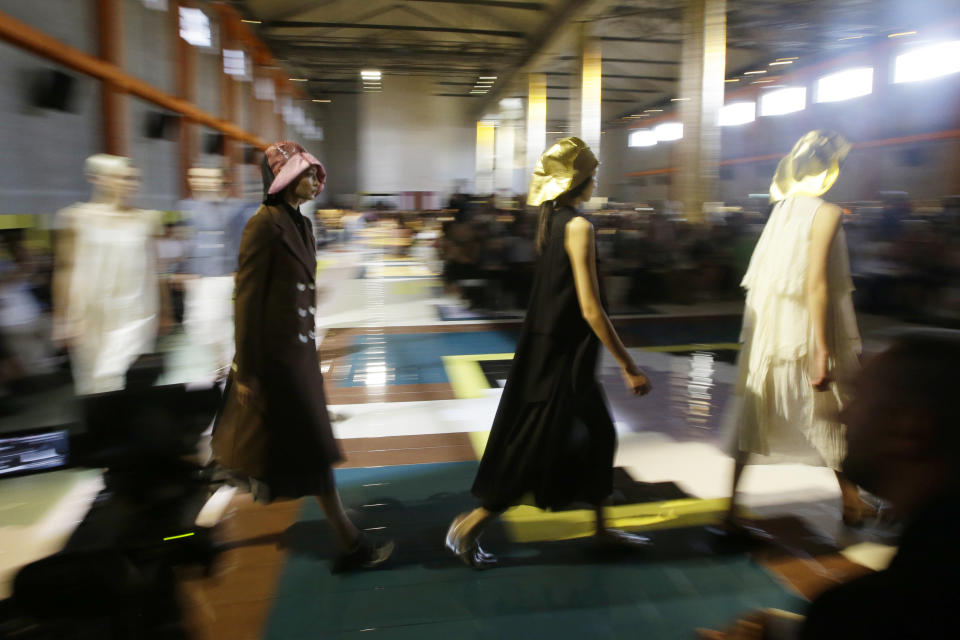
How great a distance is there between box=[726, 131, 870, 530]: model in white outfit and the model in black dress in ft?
2.14

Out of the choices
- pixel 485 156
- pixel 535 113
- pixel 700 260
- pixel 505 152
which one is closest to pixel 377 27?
pixel 535 113

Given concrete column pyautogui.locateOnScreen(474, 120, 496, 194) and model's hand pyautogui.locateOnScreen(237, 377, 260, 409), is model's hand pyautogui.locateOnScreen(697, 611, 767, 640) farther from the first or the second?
concrete column pyautogui.locateOnScreen(474, 120, 496, 194)

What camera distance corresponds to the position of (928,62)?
16969mm

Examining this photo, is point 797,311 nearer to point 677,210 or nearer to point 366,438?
point 366,438

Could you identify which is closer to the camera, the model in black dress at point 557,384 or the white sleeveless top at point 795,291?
the model in black dress at point 557,384

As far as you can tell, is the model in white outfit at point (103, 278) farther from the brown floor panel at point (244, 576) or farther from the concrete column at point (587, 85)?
the concrete column at point (587, 85)

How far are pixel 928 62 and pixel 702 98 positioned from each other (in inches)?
337

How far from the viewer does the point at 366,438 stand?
161 inches

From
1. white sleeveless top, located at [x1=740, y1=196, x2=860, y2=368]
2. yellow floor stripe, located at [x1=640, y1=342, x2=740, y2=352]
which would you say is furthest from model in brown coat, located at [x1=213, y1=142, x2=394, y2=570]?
yellow floor stripe, located at [x1=640, y1=342, x2=740, y2=352]

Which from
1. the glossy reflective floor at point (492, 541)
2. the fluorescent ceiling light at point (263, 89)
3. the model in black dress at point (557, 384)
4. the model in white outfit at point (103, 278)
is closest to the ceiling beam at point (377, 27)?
the fluorescent ceiling light at point (263, 89)

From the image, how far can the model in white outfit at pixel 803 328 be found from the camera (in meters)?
2.58

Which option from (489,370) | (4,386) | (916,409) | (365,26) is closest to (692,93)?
(489,370)

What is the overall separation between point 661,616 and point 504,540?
75 centimetres

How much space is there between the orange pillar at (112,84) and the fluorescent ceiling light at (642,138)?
2943 cm
